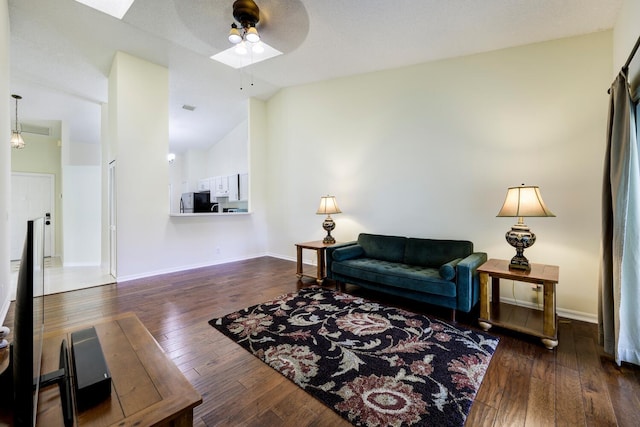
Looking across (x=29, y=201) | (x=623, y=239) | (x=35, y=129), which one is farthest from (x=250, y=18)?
(x=29, y=201)

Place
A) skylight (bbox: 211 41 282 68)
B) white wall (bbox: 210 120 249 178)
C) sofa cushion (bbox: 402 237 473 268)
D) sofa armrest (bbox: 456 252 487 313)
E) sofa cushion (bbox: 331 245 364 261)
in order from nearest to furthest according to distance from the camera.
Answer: sofa armrest (bbox: 456 252 487 313) → sofa cushion (bbox: 402 237 473 268) → sofa cushion (bbox: 331 245 364 261) → skylight (bbox: 211 41 282 68) → white wall (bbox: 210 120 249 178)

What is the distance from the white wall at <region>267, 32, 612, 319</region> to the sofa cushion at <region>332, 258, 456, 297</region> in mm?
750

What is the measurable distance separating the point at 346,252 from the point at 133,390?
2.92m

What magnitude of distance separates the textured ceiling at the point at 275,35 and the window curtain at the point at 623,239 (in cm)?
111

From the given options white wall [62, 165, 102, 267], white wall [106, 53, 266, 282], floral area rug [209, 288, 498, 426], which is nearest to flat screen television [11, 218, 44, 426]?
floral area rug [209, 288, 498, 426]

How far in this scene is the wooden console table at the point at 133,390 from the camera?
79 cm

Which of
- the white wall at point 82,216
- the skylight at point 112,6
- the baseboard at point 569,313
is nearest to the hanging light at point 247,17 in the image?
the skylight at point 112,6

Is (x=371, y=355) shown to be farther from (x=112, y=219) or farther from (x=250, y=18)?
→ (x=112, y=219)

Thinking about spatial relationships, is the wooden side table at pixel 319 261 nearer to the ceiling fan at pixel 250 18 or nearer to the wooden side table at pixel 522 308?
the wooden side table at pixel 522 308

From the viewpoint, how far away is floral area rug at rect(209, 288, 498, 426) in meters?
1.60

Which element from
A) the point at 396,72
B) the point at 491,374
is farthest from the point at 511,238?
the point at 396,72

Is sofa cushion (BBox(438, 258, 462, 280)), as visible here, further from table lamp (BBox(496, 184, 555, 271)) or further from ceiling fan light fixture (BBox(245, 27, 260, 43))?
ceiling fan light fixture (BBox(245, 27, 260, 43))

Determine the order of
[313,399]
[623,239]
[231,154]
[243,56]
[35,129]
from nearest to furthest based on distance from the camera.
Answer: [313,399], [623,239], [243,56], [35,129], [231,154]

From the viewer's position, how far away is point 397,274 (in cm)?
302
